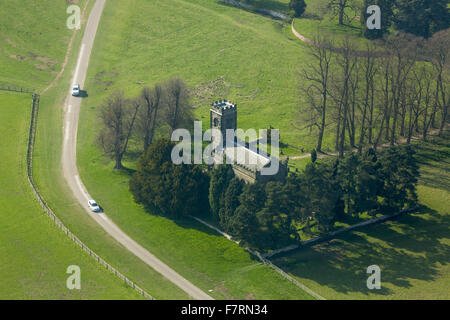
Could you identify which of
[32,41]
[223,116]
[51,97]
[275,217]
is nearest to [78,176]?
[223,116]

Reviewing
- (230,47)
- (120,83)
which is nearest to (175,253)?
(120,83)

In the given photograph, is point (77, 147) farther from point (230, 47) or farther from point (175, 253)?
point (230, 47)

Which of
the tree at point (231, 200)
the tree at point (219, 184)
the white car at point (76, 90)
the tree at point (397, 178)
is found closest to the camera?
the tree at point (231, 200)

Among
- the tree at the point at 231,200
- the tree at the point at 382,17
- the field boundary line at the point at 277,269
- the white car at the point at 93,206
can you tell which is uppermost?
the tree at the point at 382,17

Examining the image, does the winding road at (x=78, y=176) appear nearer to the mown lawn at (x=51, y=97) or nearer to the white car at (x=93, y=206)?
the white car at (x=93, y=206)

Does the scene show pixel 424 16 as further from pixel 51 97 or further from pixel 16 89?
pixel 16 89

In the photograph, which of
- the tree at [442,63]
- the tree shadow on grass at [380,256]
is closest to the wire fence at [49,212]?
the tree shadow on grass at [380,256]
